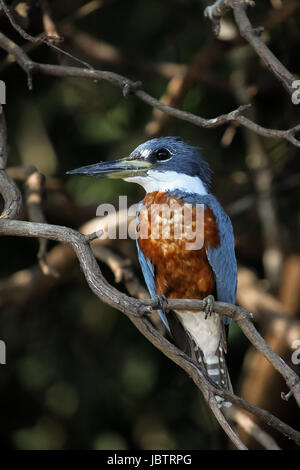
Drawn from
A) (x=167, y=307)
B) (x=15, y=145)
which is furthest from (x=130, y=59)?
(x=167, y=307)

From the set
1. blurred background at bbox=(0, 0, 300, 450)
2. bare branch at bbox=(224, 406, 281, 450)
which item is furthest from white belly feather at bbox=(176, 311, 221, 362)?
blurred background at bbox=(0, 0, 300, 450)

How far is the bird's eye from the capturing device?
3053mm

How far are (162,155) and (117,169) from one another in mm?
264

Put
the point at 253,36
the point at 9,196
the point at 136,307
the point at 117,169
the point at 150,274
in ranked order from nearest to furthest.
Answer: the point at 136,307, the point at 9,196, the point at 253,36, the point at 117,169, the point at 150,274

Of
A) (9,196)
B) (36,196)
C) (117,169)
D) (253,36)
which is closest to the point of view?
(9,196)

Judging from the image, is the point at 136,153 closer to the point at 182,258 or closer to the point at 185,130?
the point at 182,258

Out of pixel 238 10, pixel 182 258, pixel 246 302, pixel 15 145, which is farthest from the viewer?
pixel 15 145

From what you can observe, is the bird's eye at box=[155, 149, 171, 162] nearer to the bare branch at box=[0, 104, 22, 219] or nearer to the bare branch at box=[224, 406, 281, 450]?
the bare branch at box=[0, 104, 22, 219]

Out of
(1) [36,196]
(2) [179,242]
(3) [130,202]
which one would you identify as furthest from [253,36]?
(3) [130,202]

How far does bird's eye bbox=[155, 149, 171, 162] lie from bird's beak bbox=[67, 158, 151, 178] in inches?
2.4

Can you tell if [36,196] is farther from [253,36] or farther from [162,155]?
[253,36]

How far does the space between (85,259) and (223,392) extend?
1.80ft

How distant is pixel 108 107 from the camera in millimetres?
4453

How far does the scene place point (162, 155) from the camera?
3068mm
